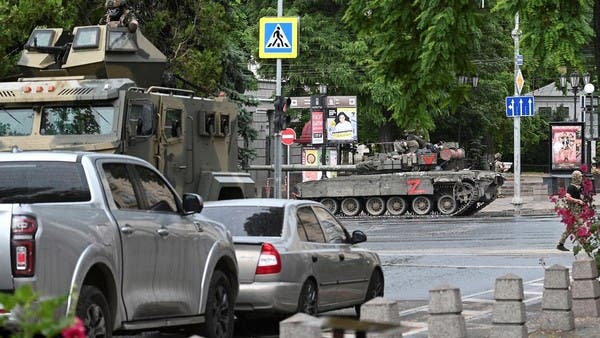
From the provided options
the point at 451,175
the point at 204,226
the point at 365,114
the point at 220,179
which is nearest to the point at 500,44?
the point at 365,114

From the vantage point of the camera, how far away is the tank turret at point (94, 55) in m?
18.3

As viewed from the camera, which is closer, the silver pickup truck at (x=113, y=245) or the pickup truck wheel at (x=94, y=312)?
the silver pickup truck at (x=113, y=245)

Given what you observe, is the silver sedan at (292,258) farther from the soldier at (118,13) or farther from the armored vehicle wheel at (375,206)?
the armored vehicle wheel at (375,206)

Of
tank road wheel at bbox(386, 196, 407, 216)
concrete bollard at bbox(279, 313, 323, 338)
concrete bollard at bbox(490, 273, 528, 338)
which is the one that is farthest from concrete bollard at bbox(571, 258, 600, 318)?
tank road wheel at bbox(386, 196, 407, 216)

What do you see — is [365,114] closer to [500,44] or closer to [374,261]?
→ [500,44]

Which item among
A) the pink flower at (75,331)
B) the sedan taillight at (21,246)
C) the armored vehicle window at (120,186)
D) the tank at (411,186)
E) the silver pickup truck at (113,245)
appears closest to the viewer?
the pink flower at (75,331)

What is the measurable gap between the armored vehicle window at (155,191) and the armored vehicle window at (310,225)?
285cm

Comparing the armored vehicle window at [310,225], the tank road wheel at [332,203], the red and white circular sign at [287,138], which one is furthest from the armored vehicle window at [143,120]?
the tank road wheel at [332,203]

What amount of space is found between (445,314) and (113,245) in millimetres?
2998

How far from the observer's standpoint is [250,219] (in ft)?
42.3

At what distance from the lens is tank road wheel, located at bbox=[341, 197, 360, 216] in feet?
146

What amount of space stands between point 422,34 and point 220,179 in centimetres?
411

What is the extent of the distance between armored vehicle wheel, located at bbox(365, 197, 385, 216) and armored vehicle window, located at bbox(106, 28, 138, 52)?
26.2 metres

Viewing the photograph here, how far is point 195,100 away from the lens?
18.1 meters
